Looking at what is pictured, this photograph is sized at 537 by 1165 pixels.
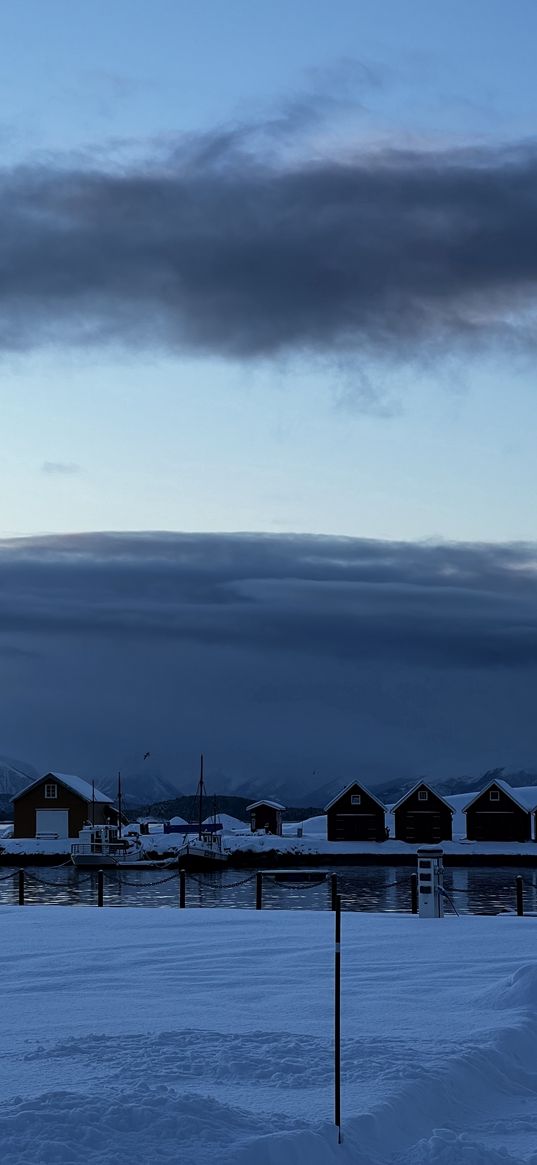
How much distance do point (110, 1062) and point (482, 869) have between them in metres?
76.9

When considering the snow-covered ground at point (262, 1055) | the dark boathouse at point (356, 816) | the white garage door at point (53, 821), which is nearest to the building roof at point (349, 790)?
the dark boathouse at point (356, 816)

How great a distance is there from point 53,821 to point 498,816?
1530 inches

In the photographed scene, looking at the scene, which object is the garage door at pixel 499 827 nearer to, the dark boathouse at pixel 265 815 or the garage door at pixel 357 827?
the garage door at pixel 357 827

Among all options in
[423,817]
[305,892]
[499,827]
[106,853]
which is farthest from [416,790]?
[305,892]

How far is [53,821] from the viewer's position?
109 meters

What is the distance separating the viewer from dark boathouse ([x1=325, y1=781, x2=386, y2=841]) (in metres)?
104

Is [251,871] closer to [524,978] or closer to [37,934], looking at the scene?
[37,934]

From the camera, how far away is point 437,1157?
9148 mm

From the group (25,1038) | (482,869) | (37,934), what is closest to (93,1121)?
(25,1038)

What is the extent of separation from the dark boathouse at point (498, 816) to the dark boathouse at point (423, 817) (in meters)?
2.17

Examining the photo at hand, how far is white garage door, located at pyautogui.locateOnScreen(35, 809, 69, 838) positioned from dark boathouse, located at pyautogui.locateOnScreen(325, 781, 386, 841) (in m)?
23.3

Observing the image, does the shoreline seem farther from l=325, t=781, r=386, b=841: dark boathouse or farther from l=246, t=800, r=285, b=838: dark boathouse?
l=246, t=800, r=285, b=838: dark boathouse

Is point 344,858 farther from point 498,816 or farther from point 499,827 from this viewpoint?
point 498,816

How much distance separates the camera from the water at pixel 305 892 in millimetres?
49156
